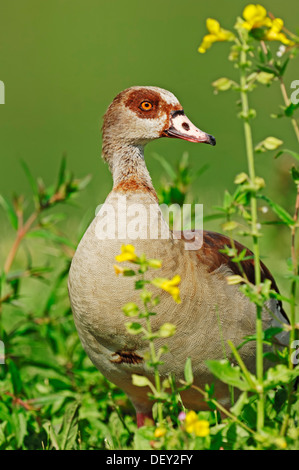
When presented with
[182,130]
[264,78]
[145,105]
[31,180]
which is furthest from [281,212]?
[31,180]

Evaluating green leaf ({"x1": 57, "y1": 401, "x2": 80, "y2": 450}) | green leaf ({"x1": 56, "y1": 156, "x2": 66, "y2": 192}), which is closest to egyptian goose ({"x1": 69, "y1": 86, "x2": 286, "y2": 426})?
green leaf ({"x1": 57, "y1": 401, "x2": 80, "y2": 450})

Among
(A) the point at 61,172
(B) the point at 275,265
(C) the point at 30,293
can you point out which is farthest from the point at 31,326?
(B) the point at 275,265

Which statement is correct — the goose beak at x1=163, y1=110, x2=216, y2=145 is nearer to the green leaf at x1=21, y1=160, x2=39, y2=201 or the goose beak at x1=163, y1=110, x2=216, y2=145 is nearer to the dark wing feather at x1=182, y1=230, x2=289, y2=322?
the dark wing feather at x1=182, y1=230, x2=289, y2=322

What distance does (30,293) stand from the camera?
13.9ft

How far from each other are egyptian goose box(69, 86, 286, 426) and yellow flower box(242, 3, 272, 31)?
0.83m

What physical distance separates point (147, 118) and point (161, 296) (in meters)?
0.73

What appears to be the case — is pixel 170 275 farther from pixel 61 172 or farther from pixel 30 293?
pixel 30 293

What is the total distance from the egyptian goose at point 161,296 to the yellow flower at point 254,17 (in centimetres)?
83

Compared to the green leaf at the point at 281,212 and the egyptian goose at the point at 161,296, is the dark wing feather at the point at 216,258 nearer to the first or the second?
the egyptian goose at the point at 161,296

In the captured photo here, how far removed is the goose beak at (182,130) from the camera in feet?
8.18

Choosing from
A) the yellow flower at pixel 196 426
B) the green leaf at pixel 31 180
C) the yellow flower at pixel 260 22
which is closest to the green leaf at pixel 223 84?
the yellow flower at pixel 260 22

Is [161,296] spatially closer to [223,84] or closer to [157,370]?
[157,370]

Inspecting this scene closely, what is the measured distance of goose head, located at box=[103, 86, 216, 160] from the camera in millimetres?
2543

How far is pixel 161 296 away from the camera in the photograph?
222cm
